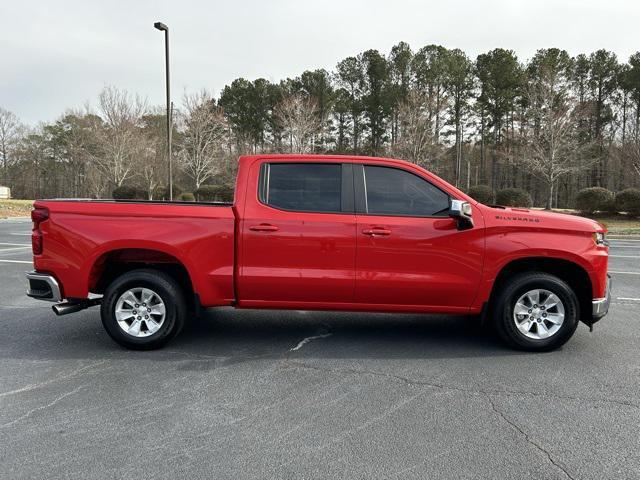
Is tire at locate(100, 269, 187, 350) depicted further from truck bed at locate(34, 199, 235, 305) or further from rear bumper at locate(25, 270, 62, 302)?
rear bumper at locate(25, 270, 62, 302)

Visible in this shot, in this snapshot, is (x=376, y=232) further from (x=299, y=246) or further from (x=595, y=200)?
(x=595, y=200)

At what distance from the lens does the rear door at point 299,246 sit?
14.8 feet

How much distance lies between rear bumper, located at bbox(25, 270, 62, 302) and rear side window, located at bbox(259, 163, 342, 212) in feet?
7.37

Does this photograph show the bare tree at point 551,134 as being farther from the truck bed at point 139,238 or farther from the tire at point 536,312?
the truck bed at point 139,238

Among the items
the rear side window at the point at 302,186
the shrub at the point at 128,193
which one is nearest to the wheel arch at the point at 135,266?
the rear side window at the point at 302,186

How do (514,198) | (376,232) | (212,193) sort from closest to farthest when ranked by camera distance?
(376,232) → (514,198) → (212,193)

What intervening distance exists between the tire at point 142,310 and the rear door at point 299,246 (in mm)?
708

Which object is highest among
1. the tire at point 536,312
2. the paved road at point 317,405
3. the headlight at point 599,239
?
the headlight at point 599,239

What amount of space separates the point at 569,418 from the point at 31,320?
599 cm

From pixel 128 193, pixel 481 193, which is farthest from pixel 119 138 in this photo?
pixel 481 193

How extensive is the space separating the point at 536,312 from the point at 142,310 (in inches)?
157

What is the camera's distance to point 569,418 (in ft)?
10.7

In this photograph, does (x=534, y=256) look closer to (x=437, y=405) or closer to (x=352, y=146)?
(x=437, y=405)

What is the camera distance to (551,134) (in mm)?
31453
